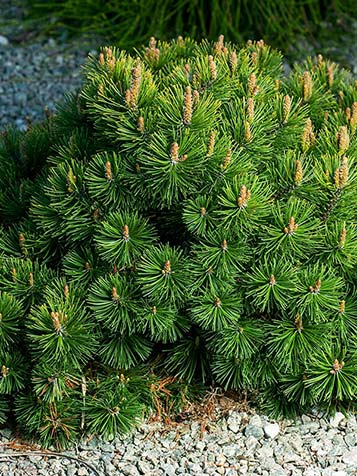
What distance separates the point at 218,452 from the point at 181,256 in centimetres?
52

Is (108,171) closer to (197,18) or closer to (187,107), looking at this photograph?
(187,107)

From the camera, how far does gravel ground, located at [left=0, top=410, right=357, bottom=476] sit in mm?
2324

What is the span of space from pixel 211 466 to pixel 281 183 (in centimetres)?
74

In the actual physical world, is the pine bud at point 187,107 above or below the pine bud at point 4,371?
above

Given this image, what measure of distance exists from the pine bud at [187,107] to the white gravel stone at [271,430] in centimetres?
84

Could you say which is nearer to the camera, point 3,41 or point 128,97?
point 128,97

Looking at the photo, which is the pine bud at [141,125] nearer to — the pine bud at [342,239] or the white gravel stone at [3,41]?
the pine bud at [342,239]

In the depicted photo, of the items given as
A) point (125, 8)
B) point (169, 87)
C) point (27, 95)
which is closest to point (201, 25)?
point (125, 8)

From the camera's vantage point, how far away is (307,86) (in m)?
2.57

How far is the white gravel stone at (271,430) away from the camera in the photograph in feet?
7.97

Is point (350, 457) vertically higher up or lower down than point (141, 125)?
lower down

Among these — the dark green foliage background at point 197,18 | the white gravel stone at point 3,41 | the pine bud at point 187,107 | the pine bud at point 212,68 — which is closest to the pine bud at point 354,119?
the pine bud at point 212,68

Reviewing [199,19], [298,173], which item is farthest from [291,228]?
[199,19]

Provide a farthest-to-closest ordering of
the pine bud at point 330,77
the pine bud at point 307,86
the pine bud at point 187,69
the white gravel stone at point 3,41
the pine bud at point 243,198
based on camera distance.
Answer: the white gravel stone at point 3,41, the pine bud at point 330,77, the pine bud at point 307,86, the pine bud at point 187,69, the pine bud at point 243,198
